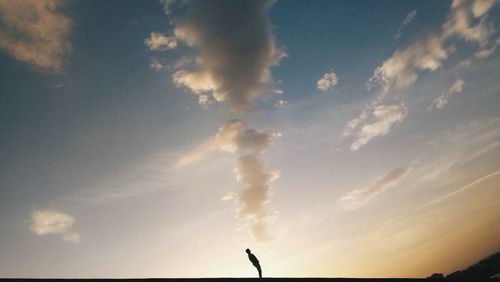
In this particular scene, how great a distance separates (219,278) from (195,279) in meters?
0.49

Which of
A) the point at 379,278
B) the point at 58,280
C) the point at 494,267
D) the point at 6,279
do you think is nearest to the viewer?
the point at 6,279

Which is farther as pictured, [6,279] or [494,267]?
[494,267]

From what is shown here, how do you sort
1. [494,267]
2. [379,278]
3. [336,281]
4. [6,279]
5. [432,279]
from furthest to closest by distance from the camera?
[494,267] → [432,279] → [379,278] → [336,281] → [6,279]

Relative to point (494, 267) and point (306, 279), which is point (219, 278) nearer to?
point (306, 279)

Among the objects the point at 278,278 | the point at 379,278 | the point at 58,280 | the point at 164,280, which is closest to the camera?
the point at 58,280

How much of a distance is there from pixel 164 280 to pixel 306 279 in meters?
3.70

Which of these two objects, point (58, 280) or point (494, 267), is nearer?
point (58, 280)

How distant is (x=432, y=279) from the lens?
33.1 feet

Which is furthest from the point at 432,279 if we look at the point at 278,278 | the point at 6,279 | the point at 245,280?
the point at 6,279

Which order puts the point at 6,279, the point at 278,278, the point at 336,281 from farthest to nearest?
the point at 336,281 < the point at 278,278 < the point at 6,279

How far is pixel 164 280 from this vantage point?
6.00 m

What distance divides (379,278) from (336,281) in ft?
6.08

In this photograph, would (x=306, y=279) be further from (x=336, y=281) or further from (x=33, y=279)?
(x=33, y=279)

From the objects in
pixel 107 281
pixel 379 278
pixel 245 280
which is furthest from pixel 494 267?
pixel 107 281
